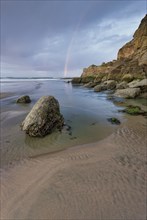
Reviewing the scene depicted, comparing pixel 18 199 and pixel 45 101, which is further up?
pixel 45 101

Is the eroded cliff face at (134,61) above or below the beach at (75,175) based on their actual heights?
above

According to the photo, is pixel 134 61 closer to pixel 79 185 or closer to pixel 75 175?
pixel 75 175

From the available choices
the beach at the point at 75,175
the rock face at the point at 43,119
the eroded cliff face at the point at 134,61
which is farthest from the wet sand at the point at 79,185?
the eroded cliff face at the point at 134,61

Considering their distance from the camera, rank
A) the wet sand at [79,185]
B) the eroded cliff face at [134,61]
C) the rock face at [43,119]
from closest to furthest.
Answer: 1. the wet sand at [79,185]
2. the rock face at [43,119]
3. the eroded cliff face at [134,61]

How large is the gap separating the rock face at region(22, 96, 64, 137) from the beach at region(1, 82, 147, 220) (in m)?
0.35

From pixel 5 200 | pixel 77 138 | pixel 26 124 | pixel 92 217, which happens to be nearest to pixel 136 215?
pixel 92 217

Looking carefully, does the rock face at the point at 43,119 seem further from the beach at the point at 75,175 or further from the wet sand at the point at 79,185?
the wet sand at the point at 79,185

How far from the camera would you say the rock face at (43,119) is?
7387 millimetres

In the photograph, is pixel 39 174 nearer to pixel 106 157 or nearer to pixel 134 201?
pixel 106 157

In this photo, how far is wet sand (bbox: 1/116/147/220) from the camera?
136 inches

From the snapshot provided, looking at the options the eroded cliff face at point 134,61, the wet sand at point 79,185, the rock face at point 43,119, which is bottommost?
the wet sand at point 79,185

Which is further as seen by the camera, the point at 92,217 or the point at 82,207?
the point at 82,207

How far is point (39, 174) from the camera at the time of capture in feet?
15.6

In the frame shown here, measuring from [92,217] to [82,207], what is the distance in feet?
0.94
